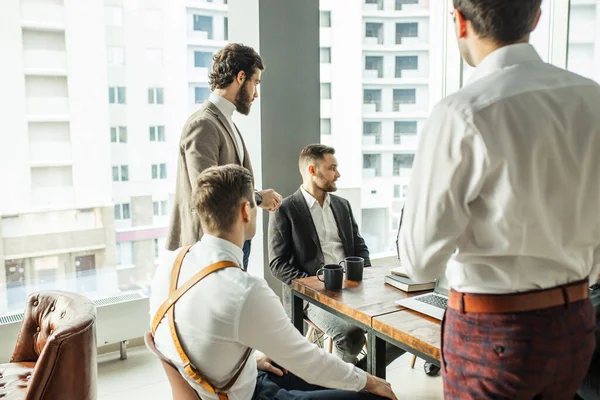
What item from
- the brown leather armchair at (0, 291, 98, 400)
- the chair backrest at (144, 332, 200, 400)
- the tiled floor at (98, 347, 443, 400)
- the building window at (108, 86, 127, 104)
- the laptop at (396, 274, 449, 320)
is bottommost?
the tiled floor at (98, 347, 443, 400)

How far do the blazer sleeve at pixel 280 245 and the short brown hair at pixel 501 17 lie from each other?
1844mm

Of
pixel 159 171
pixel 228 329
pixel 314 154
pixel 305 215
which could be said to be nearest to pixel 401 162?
pixel 314 154

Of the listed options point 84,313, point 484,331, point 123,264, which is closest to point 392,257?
point 123,264

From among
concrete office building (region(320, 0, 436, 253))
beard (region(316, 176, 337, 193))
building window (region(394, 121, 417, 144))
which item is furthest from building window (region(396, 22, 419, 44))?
beard (region(316, 176, 337, 193))

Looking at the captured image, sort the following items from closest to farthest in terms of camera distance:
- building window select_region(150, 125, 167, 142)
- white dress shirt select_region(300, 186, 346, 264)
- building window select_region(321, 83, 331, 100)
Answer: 1. white dress shirt select_region(300, 186, 346, 264)
2. building window select_region(150, 125, 167, 142)
3. building window select_region(321, 83, 331, 100)

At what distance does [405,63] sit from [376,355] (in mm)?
3212

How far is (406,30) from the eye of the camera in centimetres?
442

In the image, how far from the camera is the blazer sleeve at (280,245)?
8.92 feet

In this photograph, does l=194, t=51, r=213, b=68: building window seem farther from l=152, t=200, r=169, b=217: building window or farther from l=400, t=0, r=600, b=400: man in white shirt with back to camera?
l=400, t=0, r=600, b=400: man in white shirt with back to camera

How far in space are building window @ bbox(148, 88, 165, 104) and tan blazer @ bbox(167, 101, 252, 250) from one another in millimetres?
1113

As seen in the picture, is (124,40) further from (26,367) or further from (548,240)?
(548,240)

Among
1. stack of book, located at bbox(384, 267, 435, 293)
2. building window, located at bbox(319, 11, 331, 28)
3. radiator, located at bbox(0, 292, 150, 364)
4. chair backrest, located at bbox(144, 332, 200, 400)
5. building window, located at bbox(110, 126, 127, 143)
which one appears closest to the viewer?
chair backrest, located at bbox(144, 332, 200, 400)

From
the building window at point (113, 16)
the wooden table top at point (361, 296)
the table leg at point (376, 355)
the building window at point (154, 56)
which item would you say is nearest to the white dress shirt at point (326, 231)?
the wooden table top at point (361, 296)

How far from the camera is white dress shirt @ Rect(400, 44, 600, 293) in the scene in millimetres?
956
